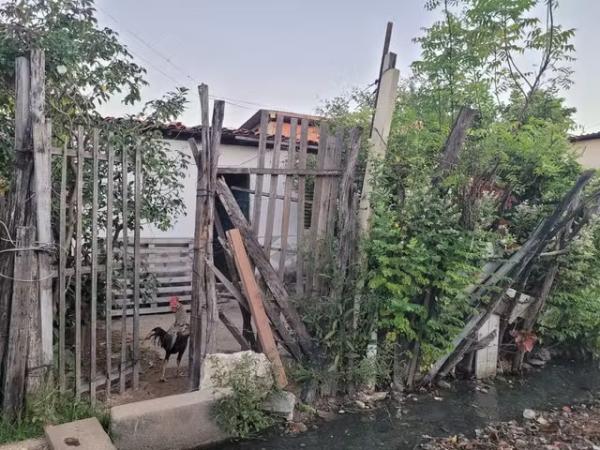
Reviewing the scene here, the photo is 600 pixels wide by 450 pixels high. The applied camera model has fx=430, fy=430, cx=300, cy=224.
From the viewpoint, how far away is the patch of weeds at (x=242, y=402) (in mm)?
3084

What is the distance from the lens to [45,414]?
2949mm

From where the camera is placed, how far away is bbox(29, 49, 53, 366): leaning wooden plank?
2936mm

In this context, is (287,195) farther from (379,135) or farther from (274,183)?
(379,135)

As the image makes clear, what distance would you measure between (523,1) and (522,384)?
445 cm

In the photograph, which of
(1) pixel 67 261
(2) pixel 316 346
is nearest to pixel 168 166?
(1) pixel 67 261

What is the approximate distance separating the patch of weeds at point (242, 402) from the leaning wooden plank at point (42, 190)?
4.10 ft

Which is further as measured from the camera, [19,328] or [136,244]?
[136,244]

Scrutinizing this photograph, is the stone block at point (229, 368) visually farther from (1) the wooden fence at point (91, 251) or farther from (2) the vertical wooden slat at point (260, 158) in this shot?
(2) the vertical wooden slat at point (260, 158)

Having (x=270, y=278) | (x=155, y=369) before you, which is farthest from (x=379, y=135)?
(x=155, y=369)

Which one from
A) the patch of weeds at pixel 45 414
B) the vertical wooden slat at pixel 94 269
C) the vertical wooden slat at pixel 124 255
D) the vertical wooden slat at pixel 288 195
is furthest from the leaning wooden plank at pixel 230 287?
the patch of weeds at pixel 45 414

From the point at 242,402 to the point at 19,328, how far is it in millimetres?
1616

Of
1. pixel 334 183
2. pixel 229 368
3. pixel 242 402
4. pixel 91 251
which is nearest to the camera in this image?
pixel 242 402

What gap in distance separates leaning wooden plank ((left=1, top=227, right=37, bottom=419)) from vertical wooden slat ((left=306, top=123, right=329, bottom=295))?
2.13 m

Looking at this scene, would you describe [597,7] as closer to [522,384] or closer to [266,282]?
[522,384]
